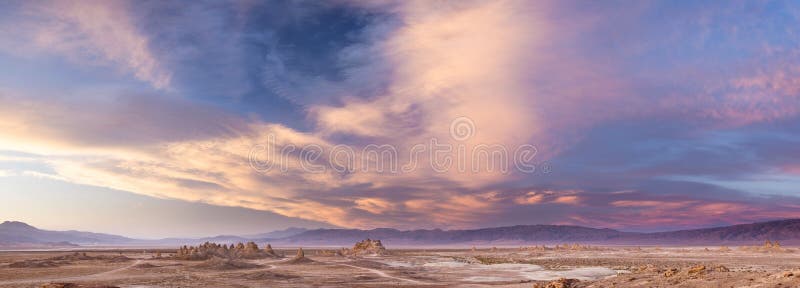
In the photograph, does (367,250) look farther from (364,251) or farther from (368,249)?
(364,251)

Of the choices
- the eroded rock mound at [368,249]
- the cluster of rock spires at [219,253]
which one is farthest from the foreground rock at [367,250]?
the cluster of rock spires at [219,253]

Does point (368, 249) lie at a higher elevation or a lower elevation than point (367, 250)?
higher

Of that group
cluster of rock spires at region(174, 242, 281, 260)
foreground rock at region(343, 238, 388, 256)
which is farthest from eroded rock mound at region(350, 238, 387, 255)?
cluster of rock spires at region(174, 242, 281, 260)

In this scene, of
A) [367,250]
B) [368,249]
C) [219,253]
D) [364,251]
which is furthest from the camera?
[368,249]

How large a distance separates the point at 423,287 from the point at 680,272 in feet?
57.8

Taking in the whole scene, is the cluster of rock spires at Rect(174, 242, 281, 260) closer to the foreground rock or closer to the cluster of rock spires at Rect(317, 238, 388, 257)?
the cluster of rock spires at Rect(317, 238, 388, 257)

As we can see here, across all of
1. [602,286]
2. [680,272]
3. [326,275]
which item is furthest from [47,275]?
[680,272]

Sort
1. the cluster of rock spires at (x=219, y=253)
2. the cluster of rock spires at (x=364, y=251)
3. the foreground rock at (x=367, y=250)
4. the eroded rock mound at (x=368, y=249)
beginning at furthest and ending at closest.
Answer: the eroded rock mound at (x=368, y=249) < the foreground rock at (x=367, y=250) < the cluster of rock spires at (x=364, y=251) < the cluster of rock spires at (x=219, y=253)

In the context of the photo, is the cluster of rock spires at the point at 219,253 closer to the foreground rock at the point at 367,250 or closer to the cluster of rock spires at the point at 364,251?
the cluster of rock spires at the point at 364,251

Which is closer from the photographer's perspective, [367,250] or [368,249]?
[367,250]

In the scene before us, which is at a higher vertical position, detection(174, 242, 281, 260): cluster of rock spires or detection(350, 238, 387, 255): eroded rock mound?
detection(174, 242, 281, 260): cluster of rock spires

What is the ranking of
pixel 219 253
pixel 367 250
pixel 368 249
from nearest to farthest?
pixel 219 253, pixel 367 250, pixel 368 249

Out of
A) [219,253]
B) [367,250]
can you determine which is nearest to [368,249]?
[367,250]

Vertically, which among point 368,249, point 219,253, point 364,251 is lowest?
point 364,251
